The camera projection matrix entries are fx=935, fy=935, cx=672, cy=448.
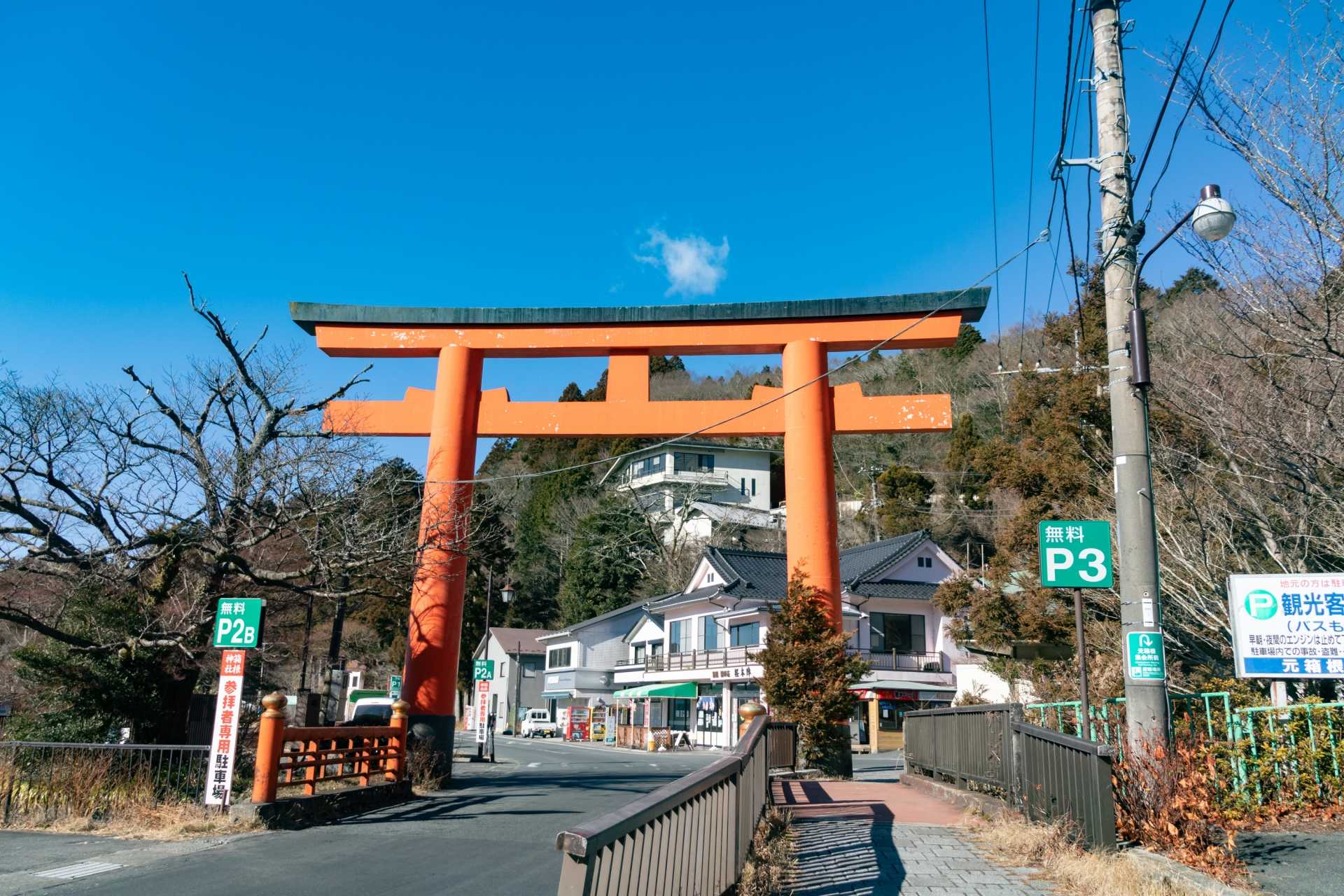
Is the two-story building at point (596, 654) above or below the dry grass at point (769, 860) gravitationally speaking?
above

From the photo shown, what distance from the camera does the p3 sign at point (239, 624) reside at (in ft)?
36.6

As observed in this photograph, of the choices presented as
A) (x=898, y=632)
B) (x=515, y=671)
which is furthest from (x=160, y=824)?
(x=515, y=671)

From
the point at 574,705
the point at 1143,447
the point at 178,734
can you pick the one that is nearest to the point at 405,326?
the point at 178,734

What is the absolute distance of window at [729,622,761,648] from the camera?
125ft

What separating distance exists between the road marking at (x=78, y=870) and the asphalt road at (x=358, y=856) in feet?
0.28

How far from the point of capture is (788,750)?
14500 mm

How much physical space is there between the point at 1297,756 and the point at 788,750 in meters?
7.74

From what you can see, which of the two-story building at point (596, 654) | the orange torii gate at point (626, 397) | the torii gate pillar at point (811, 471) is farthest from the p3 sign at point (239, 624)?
the two-story building at point (596, 654)

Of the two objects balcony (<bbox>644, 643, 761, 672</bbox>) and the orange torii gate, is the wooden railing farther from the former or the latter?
balcony (<bbox>644, 643, 761, 672</bbox>)

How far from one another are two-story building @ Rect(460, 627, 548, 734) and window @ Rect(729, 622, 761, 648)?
18.9m

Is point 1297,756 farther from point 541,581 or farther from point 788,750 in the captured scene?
point 541,581

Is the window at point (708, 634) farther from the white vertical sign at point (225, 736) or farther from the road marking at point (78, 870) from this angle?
the road marking at point (78, 870)

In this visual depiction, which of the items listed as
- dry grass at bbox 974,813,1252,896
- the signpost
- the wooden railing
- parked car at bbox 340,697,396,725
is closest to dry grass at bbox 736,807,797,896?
dry grass at bbox 974,813,1252,896

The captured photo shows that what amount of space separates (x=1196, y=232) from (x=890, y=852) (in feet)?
18.8
